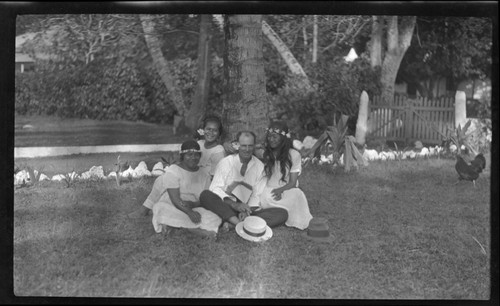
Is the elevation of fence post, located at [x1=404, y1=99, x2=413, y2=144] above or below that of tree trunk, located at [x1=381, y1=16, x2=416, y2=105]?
below

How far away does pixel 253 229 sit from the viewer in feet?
15.1

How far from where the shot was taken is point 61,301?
15.0ft

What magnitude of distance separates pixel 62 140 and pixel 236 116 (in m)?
1.48

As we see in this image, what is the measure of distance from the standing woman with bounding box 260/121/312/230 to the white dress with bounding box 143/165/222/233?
47 cm

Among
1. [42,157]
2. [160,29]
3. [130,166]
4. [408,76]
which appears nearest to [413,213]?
[408,76]

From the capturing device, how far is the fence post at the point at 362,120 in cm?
533

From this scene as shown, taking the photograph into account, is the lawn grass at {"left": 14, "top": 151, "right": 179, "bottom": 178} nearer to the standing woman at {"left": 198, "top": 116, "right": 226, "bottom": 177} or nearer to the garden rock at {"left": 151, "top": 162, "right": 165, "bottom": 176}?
the garden rock at {"left": 151, "top": 162, "right": 165, "bottom": 176}

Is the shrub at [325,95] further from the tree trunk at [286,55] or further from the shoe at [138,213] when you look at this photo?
the shoe at [138,213]

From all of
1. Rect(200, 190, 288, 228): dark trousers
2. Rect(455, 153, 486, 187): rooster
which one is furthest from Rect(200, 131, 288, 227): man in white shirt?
Rect(455, 153, 486, 187): rooster

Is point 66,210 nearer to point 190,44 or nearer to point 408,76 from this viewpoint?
point 190,44

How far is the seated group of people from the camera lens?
4.70 metres

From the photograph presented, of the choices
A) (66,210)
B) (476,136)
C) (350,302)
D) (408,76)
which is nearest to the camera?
(350,302)

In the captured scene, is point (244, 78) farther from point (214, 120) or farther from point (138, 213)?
point (138, 213)

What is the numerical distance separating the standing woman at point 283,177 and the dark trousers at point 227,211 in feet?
0.18
